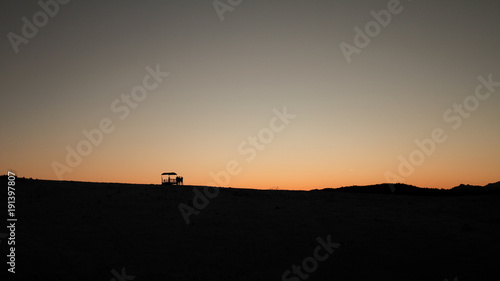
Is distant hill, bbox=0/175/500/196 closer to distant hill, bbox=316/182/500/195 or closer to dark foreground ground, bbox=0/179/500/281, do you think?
distant hill, bbox=316/182/500/195

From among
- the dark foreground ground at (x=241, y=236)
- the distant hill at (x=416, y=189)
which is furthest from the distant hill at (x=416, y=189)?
the dark foreground ground at (x=241, y=236)

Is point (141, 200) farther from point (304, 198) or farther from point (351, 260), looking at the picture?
→ point (351, 260)

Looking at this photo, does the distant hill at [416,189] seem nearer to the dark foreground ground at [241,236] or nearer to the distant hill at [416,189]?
the distant hill at [416,189]

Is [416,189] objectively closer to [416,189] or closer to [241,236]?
[416,189]

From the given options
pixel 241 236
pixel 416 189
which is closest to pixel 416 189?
pixel 416 189

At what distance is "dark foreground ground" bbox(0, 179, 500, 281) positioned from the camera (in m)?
13.9

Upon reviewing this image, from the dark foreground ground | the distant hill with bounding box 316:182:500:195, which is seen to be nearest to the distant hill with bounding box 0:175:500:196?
the distant hill with bounding box 316:182:500:195

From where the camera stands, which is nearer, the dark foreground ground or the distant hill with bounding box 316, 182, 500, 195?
the dark foreground ground

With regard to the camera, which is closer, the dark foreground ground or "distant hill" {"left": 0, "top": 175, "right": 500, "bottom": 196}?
the dark foreground ground

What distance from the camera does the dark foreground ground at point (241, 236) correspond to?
13930 millimetres

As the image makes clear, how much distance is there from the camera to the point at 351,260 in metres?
15.4

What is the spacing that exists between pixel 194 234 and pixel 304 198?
11.2 m

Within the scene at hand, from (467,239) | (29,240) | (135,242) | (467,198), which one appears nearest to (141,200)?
(135,242)

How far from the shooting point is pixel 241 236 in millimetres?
17797
